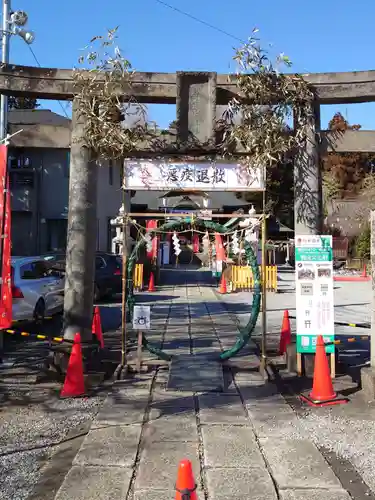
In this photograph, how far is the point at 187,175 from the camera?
24.1ft

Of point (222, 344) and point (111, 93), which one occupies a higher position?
point (111, 93)

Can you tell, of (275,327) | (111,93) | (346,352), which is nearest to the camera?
(111,93)

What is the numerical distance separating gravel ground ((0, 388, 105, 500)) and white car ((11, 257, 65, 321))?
4.25 meters

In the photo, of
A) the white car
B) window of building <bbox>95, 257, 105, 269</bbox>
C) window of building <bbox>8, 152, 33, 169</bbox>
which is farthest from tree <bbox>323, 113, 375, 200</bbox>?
the white car

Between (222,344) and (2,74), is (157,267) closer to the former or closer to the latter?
(222,344)

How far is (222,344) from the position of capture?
9.61m

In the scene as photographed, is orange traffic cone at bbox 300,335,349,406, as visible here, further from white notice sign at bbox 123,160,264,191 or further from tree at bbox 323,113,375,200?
tree at bbox 323,113,375,200

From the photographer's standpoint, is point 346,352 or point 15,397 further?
point 346,352

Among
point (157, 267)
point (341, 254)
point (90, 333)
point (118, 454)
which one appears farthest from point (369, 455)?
point (341, 254)

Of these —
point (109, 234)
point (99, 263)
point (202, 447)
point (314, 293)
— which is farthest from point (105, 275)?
point (109, 234)

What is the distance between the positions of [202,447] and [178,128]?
4.52 m

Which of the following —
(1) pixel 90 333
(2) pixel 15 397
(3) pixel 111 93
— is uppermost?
(3) pixel 111 93

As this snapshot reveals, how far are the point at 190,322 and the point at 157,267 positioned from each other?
11495mm

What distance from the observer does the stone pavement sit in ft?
12.7
